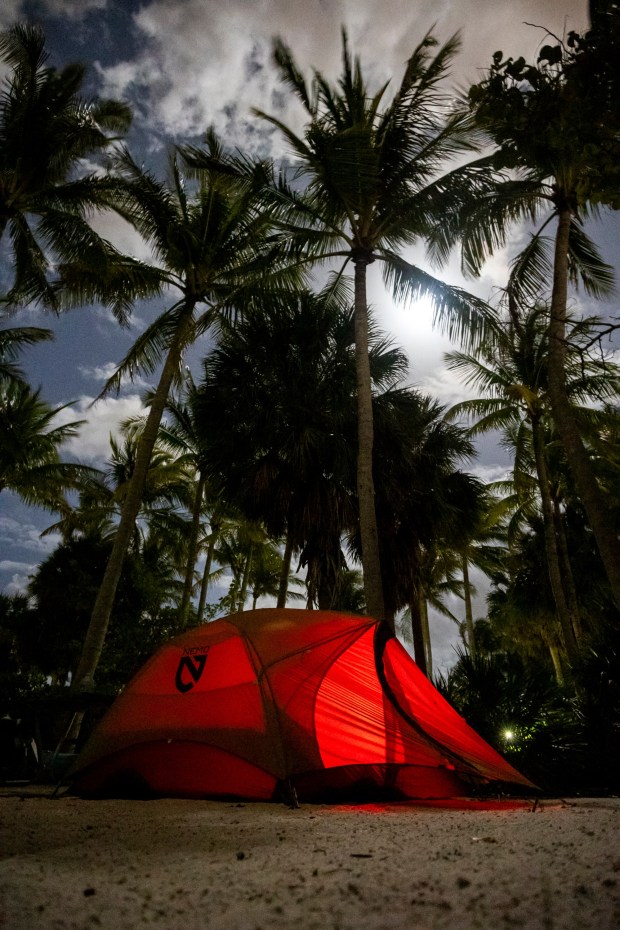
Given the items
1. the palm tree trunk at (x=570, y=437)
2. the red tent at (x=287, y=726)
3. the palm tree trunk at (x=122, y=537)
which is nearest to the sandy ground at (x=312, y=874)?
the red tent at (x=287, y=726)

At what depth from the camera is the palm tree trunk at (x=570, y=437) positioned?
6.54m

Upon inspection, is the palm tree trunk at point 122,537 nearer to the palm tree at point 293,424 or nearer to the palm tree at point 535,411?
the palm tree at point 293,424

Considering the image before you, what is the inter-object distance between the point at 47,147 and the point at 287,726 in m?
12.0

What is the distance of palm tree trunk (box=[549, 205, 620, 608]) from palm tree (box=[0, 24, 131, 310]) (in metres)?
8.83

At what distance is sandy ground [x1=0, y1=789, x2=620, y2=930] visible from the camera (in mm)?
1376

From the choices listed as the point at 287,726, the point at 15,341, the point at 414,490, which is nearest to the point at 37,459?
the point at 15,341

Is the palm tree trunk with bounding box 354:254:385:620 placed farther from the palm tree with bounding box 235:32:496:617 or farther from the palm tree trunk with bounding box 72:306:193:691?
the palm tree trunk with bounding box 72:306:193:691

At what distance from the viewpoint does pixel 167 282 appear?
37.6 ft

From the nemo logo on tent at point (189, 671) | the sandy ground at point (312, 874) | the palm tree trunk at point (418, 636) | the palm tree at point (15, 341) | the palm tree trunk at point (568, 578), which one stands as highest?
the palm tree at point (15, 341)

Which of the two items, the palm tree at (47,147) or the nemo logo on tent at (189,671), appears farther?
the palm tree at (47,147)

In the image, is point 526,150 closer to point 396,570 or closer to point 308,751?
point 308,751

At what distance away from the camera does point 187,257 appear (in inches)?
437

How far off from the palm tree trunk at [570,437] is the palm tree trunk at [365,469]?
117 inches

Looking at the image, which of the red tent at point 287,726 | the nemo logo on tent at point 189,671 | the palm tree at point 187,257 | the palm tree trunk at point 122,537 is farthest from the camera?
the palm tree at point 187,257
